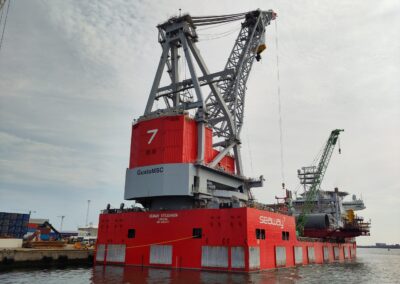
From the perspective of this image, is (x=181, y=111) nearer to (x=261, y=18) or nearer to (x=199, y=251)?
(x=199, y=251)

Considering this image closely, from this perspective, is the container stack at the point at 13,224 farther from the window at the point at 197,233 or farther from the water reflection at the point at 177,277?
the window at the point at 197,233

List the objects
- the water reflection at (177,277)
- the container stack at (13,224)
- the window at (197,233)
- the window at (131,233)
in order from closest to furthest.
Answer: the water reflection at (177,277), the window at (197,233), the window at (131,233), the container stack at (13,224)

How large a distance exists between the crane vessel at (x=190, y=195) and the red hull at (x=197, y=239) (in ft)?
0.26

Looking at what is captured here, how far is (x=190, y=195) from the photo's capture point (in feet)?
104

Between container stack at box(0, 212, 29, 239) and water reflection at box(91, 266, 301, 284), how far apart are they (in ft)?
106

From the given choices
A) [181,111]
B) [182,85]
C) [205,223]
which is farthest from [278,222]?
[182,85]

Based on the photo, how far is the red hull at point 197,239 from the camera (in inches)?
1110

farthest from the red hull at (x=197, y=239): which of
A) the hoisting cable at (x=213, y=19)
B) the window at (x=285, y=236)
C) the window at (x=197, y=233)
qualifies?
the hoisting cable at (x=213, y=19)

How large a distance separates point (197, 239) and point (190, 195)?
4.06 meters

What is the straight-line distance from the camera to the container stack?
53.7m

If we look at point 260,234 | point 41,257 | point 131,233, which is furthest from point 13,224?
point 260,234

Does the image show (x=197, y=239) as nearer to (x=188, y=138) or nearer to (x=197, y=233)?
(x=197, y=233)

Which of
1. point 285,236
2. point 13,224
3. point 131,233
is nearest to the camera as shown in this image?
point 131,233

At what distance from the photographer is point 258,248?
29547 mm
